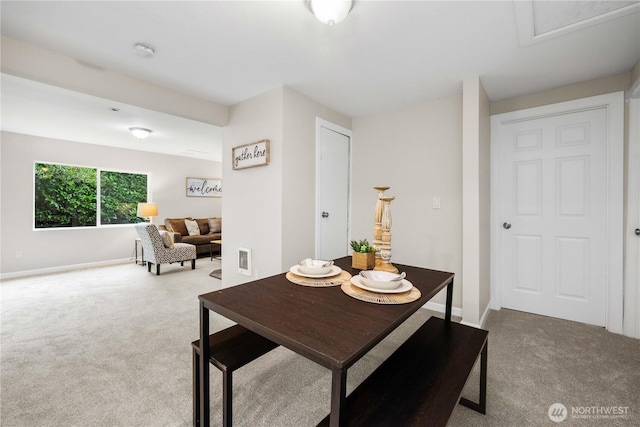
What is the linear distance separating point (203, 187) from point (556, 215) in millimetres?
6780

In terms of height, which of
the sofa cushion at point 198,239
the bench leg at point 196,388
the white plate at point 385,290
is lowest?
the bench leg at point 196,388

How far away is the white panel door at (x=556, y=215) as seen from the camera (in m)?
2.53

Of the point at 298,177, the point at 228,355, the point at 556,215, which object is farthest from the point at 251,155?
the point at 556,215

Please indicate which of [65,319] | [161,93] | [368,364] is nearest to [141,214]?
[65,319]

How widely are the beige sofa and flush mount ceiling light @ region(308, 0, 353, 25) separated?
198 inches

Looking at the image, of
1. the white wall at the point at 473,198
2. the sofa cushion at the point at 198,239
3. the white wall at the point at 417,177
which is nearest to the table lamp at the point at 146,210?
the sofa cushion at the point at 198,239

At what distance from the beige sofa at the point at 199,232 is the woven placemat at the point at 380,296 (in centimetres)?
502

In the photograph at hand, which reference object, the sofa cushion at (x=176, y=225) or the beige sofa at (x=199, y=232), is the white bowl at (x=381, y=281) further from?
the sofa cushion at (x=176, y=225)

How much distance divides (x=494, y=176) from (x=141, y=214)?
587 centimetres

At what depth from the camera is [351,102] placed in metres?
3.10

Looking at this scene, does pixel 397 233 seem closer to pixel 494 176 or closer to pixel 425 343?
pixel 494 176

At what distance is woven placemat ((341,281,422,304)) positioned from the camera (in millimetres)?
1138

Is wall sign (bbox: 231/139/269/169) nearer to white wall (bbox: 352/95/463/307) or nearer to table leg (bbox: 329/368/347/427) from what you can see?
white wall (bbox: 352/95/463/307)

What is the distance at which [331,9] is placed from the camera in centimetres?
152
